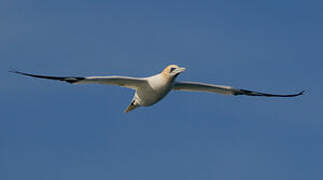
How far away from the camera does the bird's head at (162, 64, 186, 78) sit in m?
49.1

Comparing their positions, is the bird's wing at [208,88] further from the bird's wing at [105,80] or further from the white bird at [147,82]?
the bird's wing at [105,80]

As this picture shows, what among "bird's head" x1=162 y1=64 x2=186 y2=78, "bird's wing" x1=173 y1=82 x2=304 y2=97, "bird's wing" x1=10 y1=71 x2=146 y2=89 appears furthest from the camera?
"bird's wing" x1=173 y1=82 x2=304 y2=97

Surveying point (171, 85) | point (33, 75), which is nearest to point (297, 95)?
point (171, 85)

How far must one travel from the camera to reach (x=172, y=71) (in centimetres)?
4925

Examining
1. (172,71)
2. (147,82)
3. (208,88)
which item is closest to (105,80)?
(147,82)

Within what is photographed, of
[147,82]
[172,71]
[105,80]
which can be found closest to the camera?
[105,80]

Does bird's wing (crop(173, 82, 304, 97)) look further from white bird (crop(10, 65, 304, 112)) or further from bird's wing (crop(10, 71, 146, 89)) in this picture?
bird's wing (crop(10, 71, 146, 89))

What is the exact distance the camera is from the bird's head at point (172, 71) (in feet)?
161

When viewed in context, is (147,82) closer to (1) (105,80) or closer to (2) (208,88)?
(1) (105,80)

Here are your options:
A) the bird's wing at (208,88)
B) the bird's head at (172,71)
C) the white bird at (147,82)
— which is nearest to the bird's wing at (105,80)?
the white bird at (147,82)

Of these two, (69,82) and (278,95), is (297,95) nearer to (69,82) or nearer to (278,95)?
(278,95)

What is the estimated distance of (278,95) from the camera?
55656 millimetres

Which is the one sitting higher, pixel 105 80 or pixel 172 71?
pixel 172 71

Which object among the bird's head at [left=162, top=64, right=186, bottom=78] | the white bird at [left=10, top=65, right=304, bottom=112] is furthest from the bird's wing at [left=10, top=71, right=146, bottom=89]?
the bird's head at [left=162, top=64, right=186, bottom=78]
